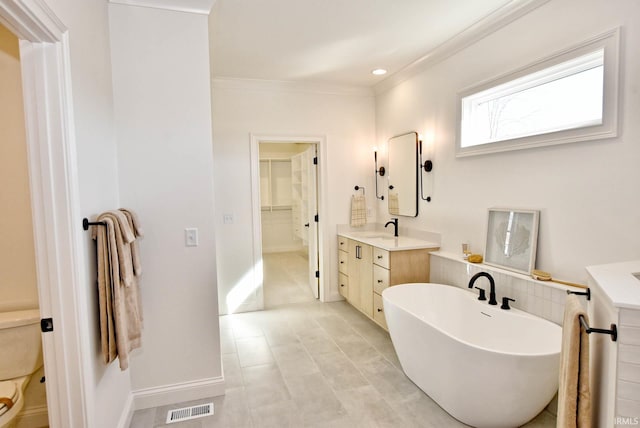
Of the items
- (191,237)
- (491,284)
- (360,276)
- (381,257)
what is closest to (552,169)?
(491,284)

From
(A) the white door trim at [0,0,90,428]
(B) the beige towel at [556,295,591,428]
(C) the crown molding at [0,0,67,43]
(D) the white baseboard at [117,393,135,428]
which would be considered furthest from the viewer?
(D) the white baseboard at [117,393,135,428]

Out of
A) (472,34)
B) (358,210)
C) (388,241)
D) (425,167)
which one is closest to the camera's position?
(472,34)

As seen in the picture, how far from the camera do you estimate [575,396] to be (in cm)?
106

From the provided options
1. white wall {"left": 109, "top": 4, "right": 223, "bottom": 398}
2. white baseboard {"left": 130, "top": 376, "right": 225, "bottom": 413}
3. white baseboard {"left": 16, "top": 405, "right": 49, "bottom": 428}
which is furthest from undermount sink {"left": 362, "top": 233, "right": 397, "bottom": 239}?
white baseboard {"left": 16, "top": 405, "right": 49, "bottom": 428}

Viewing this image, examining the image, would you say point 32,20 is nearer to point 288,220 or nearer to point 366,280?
point 366,280

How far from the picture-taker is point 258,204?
420 centimetres

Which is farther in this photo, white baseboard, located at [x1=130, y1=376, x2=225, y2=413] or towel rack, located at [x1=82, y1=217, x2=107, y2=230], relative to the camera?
white baseboard, located at [x1=130, y1=376, x2=225, y2=413]

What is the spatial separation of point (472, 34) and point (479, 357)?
247 centimetres

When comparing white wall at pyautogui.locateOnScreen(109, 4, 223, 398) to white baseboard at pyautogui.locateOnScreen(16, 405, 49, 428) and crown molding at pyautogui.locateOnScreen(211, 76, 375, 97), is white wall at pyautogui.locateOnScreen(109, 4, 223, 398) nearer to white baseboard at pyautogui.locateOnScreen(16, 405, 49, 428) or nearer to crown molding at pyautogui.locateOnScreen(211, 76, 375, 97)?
white baseboard at pyautogui.locateOnScreen(16, 405, 49, 428)

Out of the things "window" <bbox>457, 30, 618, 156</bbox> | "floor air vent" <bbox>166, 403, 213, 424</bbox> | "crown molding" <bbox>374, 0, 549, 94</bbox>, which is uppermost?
"crown molding" <bbox>374, 0, 549, 94</bbox>

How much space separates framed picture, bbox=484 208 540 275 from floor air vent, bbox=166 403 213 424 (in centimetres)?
233

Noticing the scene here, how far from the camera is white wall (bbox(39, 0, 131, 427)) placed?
1596mm

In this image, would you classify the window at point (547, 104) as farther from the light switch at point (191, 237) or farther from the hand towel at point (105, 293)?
the hand towel at point (105, 293)

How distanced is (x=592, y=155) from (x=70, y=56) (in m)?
2.80
